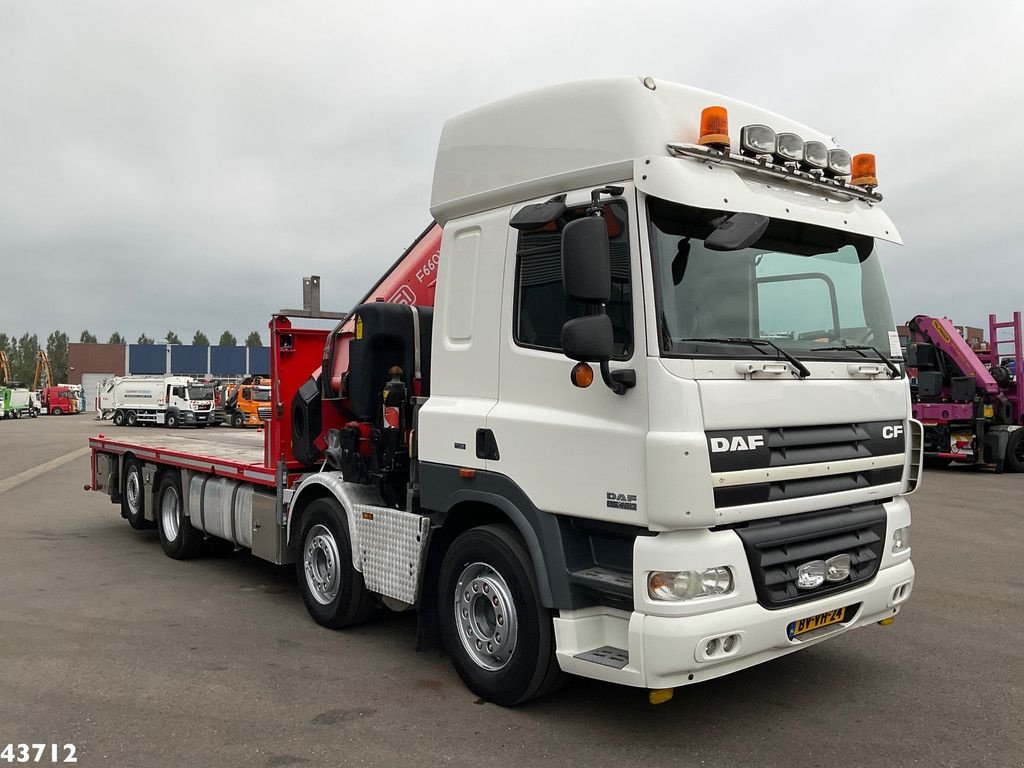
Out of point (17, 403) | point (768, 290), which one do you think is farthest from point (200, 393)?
point (768, 290)

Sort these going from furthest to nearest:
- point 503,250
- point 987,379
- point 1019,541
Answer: point 987,379, point 1019,541, point 503,250

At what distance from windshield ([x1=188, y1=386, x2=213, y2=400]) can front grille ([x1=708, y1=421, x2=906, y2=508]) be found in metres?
39.7

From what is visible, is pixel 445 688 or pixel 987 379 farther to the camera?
pixel 987 379

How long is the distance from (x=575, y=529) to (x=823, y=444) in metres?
1.35

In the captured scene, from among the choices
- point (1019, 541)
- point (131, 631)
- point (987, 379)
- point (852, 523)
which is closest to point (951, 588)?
point (1019, 541)

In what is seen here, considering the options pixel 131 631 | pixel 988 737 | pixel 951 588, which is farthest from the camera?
pixel 951 588

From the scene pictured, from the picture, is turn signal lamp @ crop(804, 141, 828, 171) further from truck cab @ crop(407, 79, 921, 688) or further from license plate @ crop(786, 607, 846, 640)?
license plate @ crop(786, 607, 846, 640)

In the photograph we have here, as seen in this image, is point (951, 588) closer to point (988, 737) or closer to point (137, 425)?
point (988, 737)

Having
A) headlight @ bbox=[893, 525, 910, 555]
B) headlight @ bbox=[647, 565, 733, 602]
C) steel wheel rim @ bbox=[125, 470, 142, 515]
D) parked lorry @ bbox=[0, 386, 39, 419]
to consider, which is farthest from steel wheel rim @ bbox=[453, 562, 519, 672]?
parked lorry @ bbox=[0, 386, 39, 419]

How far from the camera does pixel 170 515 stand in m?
9.14

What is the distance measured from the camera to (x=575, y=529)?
14.0ft

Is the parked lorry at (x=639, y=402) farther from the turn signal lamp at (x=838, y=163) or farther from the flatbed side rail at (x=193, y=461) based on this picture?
the flatbed side rail at (x=193, y=461)

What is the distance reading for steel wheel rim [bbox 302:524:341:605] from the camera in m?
6.06

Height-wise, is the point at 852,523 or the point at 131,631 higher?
the point at 852,523
